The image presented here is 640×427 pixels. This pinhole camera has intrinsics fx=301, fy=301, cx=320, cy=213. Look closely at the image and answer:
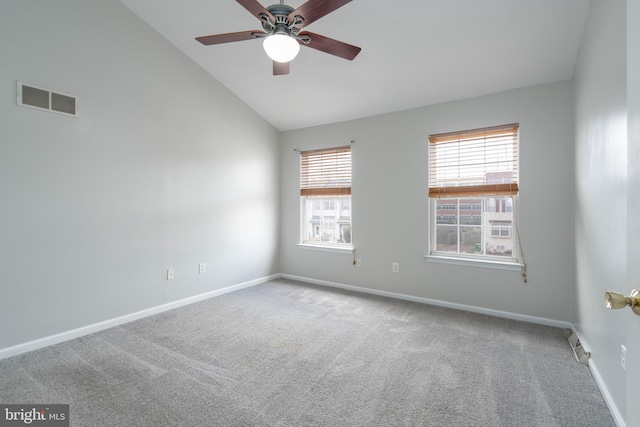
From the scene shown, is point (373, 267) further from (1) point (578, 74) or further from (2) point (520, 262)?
(1) point (578, 74)

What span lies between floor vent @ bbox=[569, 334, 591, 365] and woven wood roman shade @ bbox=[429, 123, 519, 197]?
4.76ft

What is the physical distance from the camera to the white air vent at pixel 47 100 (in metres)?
2.45

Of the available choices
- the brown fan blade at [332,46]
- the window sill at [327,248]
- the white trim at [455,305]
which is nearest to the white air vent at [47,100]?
the brown fan blade at [332,46]

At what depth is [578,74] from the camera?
267 centimetres

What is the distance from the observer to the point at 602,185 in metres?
2.00

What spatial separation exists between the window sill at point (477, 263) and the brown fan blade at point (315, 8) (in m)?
2.86

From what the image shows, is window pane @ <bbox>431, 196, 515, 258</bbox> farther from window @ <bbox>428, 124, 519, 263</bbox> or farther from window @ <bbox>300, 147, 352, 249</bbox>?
window @ <bbox>300, 147, 352, 249</bbox>

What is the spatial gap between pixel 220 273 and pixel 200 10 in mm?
3010

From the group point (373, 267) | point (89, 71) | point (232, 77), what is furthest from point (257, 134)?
point (373, 267)

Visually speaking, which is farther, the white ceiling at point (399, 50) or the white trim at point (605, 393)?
the white ceiling at point (399, 50)

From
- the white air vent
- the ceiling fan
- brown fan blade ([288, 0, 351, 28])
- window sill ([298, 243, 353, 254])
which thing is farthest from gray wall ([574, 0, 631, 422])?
the white air vent

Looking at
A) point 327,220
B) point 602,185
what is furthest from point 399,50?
point 327,220

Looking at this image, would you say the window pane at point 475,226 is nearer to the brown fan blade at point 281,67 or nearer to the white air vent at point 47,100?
the brown fan blade at point 281,67

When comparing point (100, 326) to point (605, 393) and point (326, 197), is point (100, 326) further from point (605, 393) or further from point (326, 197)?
point (605, 393)
